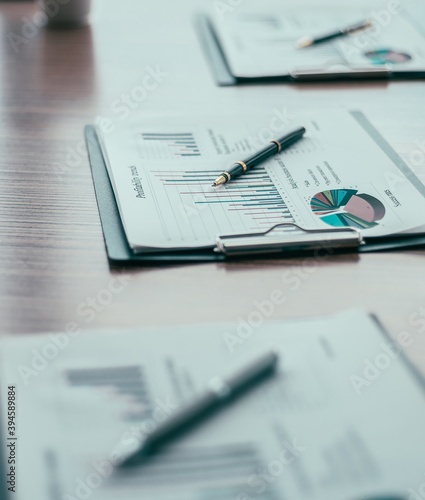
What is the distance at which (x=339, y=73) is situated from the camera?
105 centimetres

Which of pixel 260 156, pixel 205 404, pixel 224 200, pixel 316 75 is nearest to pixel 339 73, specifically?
pixel 316 75

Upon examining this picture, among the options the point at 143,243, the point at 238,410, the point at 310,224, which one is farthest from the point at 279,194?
the point at 238,410

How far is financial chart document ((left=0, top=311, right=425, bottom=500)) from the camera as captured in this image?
0.42 m

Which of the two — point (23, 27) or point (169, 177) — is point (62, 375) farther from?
point (23, 27)

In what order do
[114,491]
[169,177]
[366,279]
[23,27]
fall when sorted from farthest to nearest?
[23,27] < [169,177] < [366,279] < [114,491]

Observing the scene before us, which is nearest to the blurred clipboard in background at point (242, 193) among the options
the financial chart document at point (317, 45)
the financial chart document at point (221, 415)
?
the financial chart document at point (221, 415)

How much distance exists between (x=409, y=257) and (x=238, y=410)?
287 millimetres

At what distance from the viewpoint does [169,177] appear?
750 millimetres

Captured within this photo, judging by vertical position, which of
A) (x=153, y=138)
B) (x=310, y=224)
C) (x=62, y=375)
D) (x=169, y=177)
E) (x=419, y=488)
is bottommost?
(x=419, y=488)

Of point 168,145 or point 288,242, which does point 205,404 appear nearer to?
point 288,242

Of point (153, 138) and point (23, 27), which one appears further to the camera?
point (23, 27)

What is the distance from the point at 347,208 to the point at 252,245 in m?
0.13

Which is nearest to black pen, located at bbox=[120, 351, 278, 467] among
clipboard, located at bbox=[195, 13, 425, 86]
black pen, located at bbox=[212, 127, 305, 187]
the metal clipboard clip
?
the metal clipboard clip

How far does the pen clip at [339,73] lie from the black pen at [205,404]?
67cm
